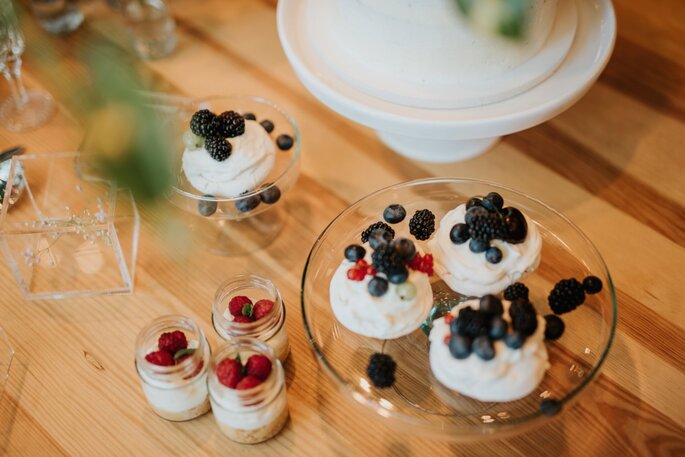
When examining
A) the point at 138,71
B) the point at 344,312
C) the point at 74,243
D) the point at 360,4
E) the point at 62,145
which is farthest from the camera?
the point at 62,145

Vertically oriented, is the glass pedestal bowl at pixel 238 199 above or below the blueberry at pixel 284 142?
below

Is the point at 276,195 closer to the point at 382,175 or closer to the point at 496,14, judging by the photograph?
the point at 382,175

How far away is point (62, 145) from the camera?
1.13 meters

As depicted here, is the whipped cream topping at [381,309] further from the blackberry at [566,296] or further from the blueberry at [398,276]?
the blackberry at [566,296]

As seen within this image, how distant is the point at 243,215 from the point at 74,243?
0.86 ft

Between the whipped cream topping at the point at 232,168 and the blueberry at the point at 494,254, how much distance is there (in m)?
0.34

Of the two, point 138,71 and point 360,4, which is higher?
point 138,71

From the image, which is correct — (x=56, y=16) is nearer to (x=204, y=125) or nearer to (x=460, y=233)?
(x=204, y=125)

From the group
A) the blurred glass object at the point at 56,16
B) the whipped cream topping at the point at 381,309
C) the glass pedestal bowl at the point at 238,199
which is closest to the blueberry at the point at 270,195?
the glass pedestal bowl at the point at 238,199

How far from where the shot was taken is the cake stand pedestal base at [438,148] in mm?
1065

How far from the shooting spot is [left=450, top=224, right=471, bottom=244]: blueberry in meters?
0.81

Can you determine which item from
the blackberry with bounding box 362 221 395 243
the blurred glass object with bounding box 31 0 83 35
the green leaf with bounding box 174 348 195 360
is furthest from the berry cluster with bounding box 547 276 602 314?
the blurred glass object with bounding box 31 0 83 35

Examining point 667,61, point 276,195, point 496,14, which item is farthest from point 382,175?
point 496,14

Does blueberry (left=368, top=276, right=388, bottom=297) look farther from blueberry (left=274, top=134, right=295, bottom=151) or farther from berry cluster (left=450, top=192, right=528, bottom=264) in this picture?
blueberry (left=274, top=134, right=295, bottom=151)
